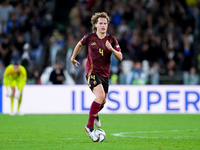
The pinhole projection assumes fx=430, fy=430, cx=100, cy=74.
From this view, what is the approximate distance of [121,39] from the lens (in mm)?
17266

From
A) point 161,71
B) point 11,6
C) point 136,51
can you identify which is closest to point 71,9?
point 11,6

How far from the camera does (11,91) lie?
14.4 metres

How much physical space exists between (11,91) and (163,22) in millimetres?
7387

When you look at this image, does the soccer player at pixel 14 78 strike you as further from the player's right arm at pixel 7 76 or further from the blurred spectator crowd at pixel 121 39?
the blurred spectator crowd at pixel 121 39

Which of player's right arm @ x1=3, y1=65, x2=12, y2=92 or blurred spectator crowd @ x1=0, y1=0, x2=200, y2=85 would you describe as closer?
player's right arm @ x1=3, y1=65, x2=12, y2=92

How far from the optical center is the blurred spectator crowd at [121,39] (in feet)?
52.8

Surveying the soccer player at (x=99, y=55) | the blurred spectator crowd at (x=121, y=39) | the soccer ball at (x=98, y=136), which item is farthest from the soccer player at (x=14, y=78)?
the soccer ball at (x=98, y=136)

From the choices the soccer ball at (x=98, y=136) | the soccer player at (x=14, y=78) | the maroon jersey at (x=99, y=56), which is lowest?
the soccer ball at (x=98, y=136)

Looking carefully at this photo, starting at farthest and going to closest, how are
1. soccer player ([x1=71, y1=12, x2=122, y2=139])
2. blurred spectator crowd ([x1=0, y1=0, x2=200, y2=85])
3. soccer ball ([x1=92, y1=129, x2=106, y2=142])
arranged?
blurred spectator crowd ([x1=0, y1=0, x2=200, y2=85]) → soccer player ([x1=71, y1=12, x2=122, y2=139]) → soccer ball ([x1=92, y1=129, x2=106, y2=142])

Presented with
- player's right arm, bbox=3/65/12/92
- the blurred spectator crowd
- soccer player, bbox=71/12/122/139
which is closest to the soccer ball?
soccer player, bbox=71/12/122/139

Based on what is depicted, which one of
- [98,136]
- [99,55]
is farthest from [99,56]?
[98,136]

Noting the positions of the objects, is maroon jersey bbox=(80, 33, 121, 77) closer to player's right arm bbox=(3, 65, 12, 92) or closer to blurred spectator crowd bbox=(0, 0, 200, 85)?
player's right arm bbox=(3, 65, 12, 92)

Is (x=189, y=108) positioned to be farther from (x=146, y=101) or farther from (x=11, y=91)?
(x=11, y=91)

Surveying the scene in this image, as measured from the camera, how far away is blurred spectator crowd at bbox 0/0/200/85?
16094 millimetres
